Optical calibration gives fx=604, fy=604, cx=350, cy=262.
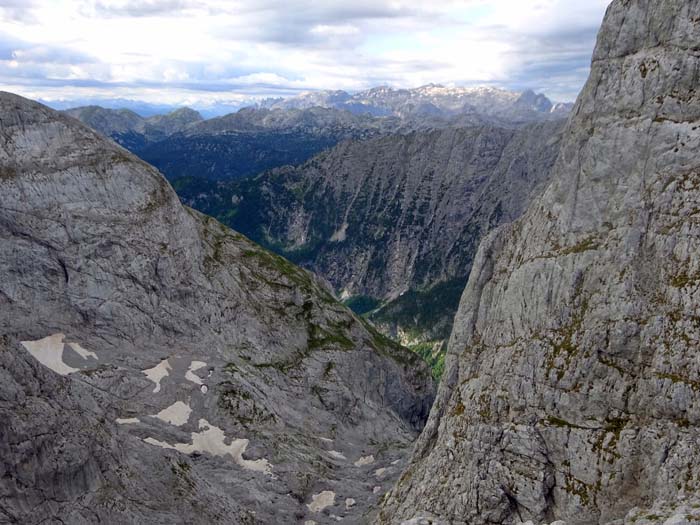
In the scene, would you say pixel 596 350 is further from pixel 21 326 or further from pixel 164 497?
pixel 21 326

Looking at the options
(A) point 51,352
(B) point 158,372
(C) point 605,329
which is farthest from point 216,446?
(C) point 605,329

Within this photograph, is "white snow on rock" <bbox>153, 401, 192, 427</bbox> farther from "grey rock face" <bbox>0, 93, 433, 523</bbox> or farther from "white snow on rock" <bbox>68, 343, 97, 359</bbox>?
"white snow on rock" <bbox>68, 343, 97, 359</bbox>

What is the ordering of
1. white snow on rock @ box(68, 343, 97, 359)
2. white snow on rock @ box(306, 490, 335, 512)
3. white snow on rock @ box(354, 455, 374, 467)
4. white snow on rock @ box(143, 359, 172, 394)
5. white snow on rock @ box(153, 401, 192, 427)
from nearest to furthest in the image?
1. white snow on rock @ box(306, 490, 335, 512)
2. white snow on rock @ box(153, 401, 192, 427)
3. white snow on rock @ box(143, 359, 172, 394)
4. white snow on rock @ box(68, 343, 97, 359)
5. white snow on rock @ box(354, 455, 374, 467)

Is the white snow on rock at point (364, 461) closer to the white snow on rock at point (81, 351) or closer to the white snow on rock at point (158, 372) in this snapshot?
the white snow on rock at point (158, 372)

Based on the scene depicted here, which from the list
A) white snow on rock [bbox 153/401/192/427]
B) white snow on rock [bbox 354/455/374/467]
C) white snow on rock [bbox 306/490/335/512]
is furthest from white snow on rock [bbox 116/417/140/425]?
white snow on rock [bbox 354/455/374/467]

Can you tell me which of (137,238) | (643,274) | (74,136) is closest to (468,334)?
(643,274)

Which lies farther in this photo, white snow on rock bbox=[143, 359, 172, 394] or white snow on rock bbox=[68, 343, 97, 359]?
white snow on rock bbox=[68, 343, 97, 359]
